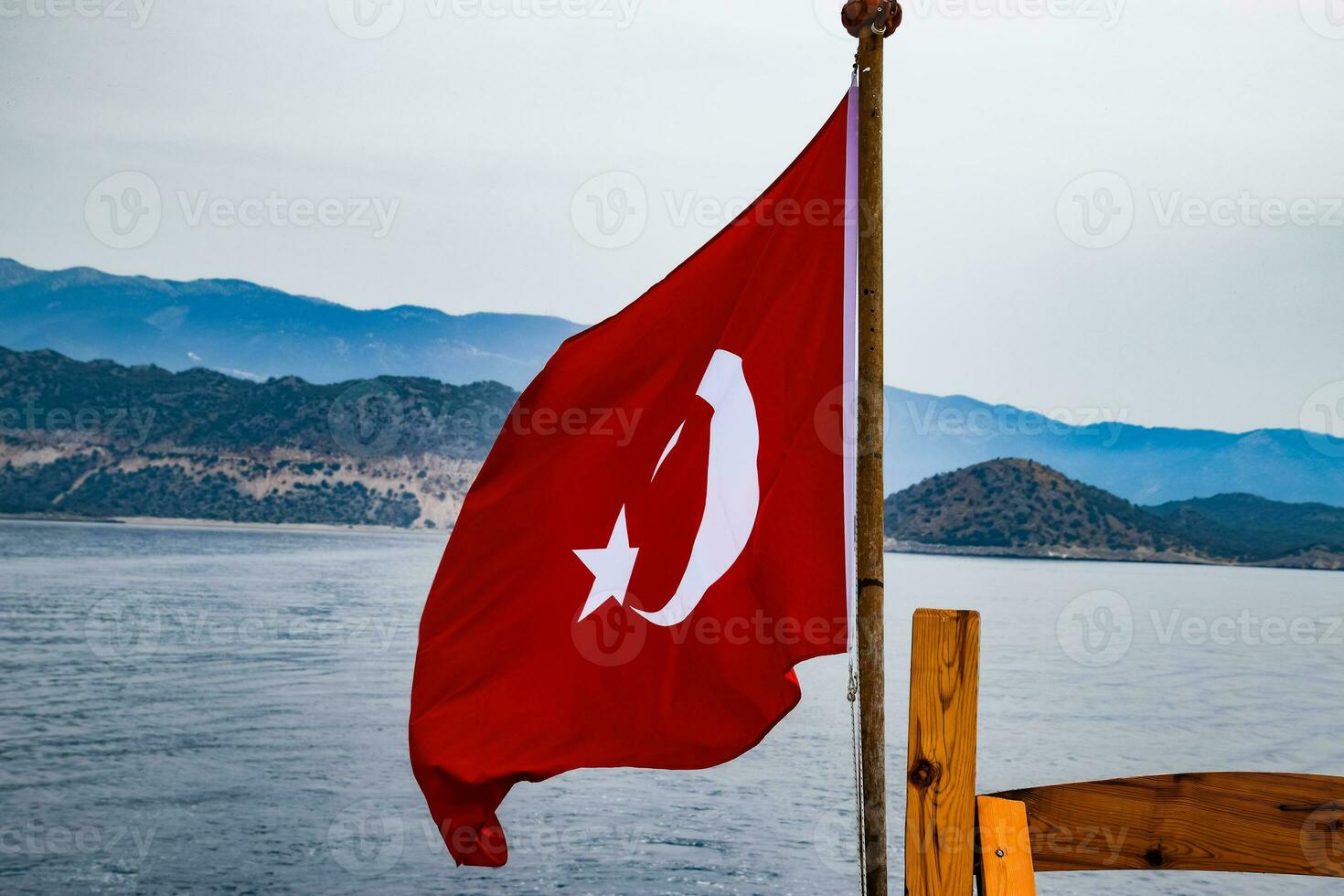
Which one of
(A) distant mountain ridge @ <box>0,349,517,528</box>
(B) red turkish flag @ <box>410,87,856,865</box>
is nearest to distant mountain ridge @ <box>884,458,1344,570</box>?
(A) distant mountain ridge @ <box>0,349,517,528</box>

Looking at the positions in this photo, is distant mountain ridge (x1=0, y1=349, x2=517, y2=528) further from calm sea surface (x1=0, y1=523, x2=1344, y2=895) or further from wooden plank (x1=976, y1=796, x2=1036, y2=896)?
wooden plank (x1=976, y1=796, x2=1036, y2=896)

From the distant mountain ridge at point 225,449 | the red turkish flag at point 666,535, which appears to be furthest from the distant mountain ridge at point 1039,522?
the red turkish flag at point 666,535

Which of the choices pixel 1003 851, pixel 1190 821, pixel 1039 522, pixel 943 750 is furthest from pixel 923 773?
pixel 1039 522

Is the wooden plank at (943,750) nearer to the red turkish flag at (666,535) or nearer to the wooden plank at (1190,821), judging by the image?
the wooden plank at (1190,821)

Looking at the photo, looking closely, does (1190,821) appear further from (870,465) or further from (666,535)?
(666,535)

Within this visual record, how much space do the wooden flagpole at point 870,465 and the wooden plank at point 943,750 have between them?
79 cm

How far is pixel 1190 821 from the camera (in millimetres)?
3270

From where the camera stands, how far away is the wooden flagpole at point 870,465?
3986 millimetres

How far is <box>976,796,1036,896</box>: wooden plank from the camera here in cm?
299

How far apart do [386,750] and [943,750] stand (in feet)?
95.7

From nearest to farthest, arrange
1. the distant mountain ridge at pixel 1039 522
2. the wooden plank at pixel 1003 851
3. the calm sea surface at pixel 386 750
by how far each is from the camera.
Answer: the wooden plank at pixel 1003 851 → the calm sea surface at pixel 386 750 → the distant mountain ridge at pixel 1039 522

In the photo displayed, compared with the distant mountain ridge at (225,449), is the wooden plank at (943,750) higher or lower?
lower

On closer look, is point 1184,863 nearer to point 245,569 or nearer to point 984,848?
point 984,848

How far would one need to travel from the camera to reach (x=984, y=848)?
3.04 meters
